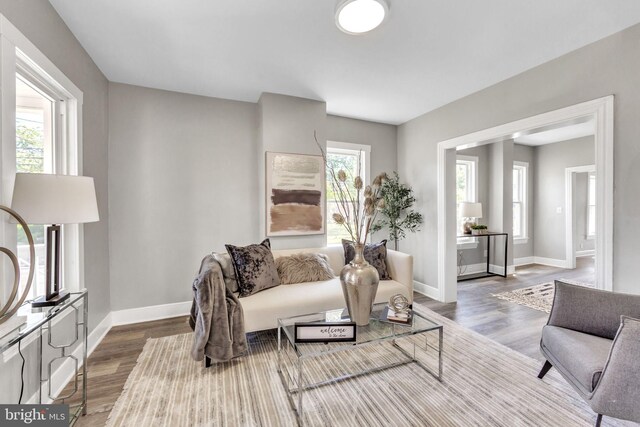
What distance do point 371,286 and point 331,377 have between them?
2.42 ft

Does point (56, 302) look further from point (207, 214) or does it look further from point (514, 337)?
point (514, 337)

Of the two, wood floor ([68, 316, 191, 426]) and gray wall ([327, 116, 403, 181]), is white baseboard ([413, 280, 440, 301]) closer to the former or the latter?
gray wall ([327, 116, 403, 181])

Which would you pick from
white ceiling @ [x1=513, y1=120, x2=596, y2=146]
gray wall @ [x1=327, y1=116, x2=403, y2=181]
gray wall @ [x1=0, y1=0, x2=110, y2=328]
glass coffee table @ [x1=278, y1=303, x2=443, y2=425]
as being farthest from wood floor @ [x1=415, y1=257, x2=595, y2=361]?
gray wall @ [x1=0, y1=0, x2=110, y2=328]

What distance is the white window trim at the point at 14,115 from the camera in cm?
138

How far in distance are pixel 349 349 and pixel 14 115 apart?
7.91 ft

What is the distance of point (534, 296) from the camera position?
3672mm

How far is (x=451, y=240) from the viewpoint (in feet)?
11.7

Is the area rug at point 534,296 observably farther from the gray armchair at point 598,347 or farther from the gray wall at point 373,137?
the gray wall at point 373,137

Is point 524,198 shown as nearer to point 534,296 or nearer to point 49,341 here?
point 534,296

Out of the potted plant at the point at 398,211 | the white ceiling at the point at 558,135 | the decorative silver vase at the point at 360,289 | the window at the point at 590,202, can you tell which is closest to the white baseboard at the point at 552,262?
the window at the point at 590,202

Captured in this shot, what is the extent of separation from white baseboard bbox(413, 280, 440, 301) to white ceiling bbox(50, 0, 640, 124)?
2.55 m

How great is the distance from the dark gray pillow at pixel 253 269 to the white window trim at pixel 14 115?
3.94ft

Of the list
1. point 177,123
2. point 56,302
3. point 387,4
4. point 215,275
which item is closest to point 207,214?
point 177,123

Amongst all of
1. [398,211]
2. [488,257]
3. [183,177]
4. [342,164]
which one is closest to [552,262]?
[488,257]
